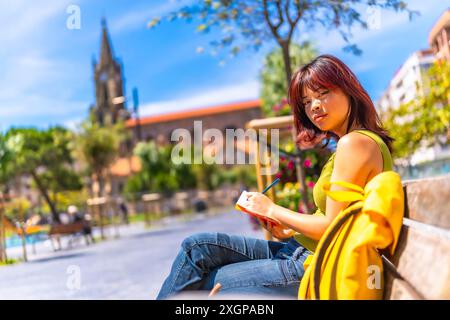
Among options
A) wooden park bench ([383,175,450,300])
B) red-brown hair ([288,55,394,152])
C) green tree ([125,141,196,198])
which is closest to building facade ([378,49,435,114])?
red-brown hair ([288,55,394,152])

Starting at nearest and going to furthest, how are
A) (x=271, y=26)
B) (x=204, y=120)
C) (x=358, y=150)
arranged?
(x=358, y=150) → (x=271, y=26) → (x=204, y=120)

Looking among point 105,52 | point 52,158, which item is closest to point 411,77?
point 52,158

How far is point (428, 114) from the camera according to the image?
265 inches

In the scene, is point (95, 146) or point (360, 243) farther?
point (95, 146)

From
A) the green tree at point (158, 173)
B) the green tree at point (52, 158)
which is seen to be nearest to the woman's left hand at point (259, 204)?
the green tree at point (52, 158)

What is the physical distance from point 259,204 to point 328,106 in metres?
0.38

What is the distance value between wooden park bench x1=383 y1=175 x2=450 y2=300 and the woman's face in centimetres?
37

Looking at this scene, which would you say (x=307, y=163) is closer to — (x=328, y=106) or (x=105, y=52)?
(x=328, y=106)

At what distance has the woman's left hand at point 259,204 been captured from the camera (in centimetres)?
159

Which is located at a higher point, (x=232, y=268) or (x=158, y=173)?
(x=232, y=268)

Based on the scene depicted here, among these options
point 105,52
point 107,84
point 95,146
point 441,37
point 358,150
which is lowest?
point 95,146

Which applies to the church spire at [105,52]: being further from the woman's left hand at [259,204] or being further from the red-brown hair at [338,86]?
the woman's left hand at [259,204]
